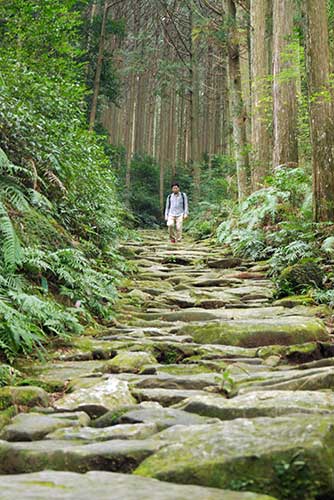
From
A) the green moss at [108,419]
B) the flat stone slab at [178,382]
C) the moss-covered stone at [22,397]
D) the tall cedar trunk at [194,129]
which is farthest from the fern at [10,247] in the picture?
the tall cedar trunk at [194,129]

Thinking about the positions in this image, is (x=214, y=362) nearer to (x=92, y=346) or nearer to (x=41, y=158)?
(x=92, y=346)

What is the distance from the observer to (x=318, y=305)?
599cm

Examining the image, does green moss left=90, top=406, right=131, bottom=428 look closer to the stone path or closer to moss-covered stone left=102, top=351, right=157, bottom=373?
the stone path

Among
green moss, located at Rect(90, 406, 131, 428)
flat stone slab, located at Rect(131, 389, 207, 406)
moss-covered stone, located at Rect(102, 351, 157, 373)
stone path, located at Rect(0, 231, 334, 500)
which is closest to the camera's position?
stone path, located at Rect(0, 231, 334, 500)

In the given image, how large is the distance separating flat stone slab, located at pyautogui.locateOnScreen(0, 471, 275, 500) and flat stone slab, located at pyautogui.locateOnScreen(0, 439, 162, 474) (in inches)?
8.8

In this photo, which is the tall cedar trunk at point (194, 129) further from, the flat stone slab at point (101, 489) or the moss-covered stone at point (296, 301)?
the flat stone slab at point (101, 489)

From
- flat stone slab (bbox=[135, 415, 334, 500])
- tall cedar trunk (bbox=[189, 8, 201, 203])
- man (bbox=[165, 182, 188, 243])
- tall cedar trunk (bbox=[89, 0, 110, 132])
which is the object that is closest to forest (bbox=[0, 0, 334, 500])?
flat stone slab (bbox=[135, 415, 334, 500])

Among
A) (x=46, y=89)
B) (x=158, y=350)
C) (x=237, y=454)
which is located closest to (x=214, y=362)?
(x=158, y=350)

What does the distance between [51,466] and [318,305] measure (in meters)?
4.56

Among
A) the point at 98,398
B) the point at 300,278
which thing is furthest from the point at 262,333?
the point at 300,278

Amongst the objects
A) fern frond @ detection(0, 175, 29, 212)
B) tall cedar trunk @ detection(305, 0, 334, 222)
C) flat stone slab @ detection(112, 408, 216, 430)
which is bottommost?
flat stone slab @ detection(112, 408, 216, 430)

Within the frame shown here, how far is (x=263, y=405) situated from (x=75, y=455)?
945 millimetres

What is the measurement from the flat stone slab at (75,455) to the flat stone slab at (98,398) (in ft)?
1.98

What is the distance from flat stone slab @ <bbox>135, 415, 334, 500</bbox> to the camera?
5.63 ft
